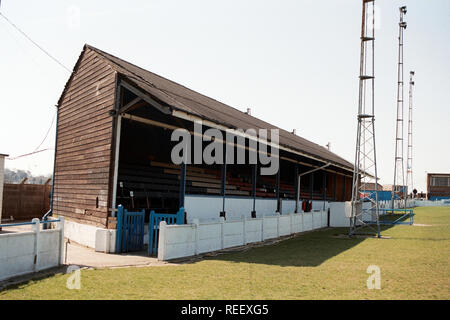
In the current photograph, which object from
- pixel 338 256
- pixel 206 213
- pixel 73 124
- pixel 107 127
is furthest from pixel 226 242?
pixel 73 124

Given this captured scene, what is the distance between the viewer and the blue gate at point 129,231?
11.2 m

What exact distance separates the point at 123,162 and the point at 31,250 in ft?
24.0

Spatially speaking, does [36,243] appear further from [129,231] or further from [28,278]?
[129,231]

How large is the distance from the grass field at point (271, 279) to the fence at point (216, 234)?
2.72 ft

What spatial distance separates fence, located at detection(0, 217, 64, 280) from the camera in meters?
7.17

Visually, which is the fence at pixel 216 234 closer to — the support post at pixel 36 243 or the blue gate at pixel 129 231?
the blue gate at pixel 129 231

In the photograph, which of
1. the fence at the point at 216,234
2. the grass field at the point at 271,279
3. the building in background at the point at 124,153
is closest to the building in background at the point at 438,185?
the building in background at the point at 124,153

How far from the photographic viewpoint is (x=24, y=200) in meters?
20.5

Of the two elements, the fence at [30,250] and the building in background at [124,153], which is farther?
the building in background at [124,153]

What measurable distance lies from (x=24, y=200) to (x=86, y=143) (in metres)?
9.33

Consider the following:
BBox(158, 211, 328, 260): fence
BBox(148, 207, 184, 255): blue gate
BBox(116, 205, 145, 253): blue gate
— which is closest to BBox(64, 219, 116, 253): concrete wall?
BBox(116, 205, 145, 253): blue gate

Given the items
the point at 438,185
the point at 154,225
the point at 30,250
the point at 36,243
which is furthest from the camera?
the point at 438,185

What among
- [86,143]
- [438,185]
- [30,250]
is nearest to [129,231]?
[30,250]

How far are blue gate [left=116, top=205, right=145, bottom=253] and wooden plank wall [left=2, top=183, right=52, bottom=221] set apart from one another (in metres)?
11.5
